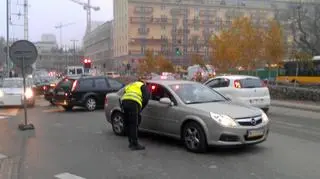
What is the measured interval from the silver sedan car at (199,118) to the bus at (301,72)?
2803cm

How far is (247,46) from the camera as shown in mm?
36500

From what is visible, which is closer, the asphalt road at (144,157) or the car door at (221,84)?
the asphalt road at (144,157)

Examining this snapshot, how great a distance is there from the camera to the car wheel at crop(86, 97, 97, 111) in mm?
19750

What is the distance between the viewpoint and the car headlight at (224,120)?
9.02 metres

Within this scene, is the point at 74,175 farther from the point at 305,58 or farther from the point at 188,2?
the point at 188,2

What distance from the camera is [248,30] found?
36.9 meters

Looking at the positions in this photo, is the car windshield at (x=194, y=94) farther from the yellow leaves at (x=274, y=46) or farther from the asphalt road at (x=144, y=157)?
the yellow leaves at (x=274, y=46)

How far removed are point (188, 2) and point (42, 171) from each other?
92810 millimetres

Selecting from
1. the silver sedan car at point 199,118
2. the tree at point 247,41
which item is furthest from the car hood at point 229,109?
the tree at point 247,41

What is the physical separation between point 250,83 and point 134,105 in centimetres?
859

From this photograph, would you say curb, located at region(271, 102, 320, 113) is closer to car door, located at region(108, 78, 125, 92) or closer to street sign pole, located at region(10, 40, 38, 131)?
car door, located at region(108, 78, 125, 92)

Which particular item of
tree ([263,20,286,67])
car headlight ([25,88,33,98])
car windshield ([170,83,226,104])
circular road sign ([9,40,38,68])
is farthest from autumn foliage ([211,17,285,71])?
car windshield ([170,83,226,104])

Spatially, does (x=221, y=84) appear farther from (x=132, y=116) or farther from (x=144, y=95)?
Result: (x=132, y=116)

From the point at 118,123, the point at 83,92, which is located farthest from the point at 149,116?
the point at 83,92
